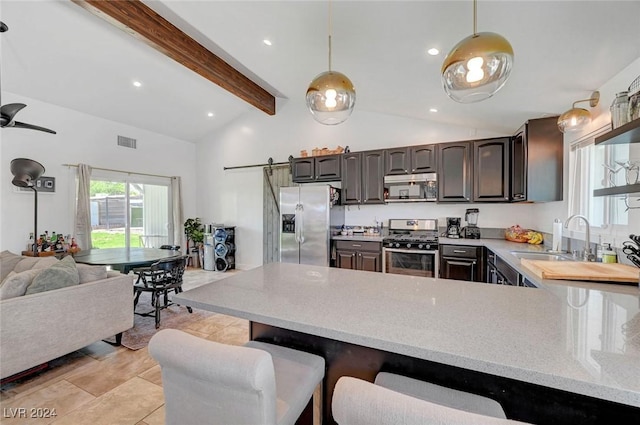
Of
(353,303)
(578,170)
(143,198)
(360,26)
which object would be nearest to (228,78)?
(360,26)

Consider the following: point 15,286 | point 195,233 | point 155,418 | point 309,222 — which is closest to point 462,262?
point 309,222

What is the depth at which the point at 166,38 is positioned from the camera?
10.8 feet

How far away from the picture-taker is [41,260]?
302 cm

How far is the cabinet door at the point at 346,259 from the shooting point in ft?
13.7

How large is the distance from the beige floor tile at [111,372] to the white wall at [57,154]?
3034mm

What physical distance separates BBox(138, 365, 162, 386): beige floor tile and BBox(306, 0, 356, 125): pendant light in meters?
2.43

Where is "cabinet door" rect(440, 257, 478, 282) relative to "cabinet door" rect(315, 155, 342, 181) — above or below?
below

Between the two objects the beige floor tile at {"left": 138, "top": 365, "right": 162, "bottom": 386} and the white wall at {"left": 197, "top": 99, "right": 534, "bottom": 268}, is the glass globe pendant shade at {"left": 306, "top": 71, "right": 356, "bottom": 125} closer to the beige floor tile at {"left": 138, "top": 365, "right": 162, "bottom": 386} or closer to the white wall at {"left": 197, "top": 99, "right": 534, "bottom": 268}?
the beige floor tile at {"left": 138, "top": 365, "right": 162, "bottom": 386}

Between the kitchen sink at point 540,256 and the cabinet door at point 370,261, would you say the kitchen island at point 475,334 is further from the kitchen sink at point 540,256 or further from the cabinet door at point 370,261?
the cabinet door at point 370,261

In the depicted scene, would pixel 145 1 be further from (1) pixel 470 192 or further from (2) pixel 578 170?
(2) pixel 578 170

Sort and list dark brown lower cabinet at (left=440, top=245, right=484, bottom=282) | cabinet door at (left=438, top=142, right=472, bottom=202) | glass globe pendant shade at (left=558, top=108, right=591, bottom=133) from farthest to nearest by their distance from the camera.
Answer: cabinet door at (left=438, top=142, right=472, bottom=202) → dark brown lower cabinet at (left=440, top=245, right=484, bottom=282) → glass globe pendant shade at (left=558, top=108, right=591, bottom=133)

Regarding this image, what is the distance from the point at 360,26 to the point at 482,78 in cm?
124

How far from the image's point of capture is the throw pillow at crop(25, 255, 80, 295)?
2186 mm

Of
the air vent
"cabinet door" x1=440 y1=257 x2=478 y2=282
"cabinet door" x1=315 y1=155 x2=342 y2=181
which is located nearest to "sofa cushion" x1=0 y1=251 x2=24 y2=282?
the air vent
